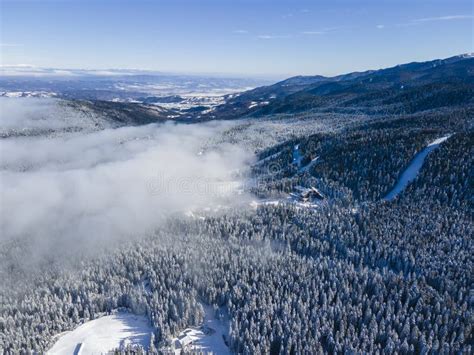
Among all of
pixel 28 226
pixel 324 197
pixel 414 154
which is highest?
pixel 414 154

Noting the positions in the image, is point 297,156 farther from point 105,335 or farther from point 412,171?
point 105,335

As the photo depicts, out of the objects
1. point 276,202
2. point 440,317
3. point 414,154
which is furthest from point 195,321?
point 414,154

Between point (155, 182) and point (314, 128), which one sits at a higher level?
point (314, 128)

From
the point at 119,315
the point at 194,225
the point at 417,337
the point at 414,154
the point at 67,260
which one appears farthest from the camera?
the point at 414,154

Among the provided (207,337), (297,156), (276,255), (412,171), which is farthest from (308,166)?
(207,337)

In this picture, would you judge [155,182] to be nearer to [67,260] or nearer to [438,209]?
[67,260]

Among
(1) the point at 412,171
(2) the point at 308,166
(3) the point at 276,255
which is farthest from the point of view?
(2) the point at 308,166

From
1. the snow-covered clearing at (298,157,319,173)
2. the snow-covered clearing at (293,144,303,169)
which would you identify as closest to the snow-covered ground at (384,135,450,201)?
the snow-covered clearing at (298,157,319,173)

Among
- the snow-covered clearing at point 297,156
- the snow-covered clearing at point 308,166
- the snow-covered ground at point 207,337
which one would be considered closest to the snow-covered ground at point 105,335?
the snow-covered ground at point 207,337
